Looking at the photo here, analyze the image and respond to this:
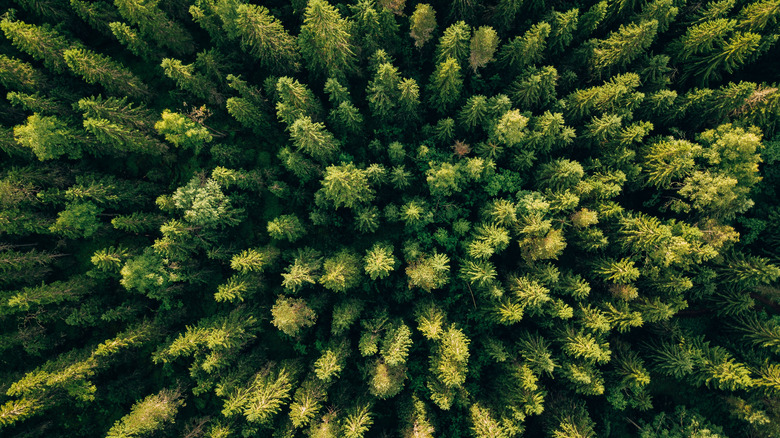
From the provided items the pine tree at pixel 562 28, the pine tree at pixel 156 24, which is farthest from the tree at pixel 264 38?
the pine tree at pixel 562 28

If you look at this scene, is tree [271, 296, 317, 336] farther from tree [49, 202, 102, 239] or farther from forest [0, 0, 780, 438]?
tree [49, 202, 102, 239]

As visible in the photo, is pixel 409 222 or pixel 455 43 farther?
pixel 409 222

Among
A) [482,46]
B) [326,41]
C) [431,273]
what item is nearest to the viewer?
[326,41]

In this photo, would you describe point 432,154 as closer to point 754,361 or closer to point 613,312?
point 613,312

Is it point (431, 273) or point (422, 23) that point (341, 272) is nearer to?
point (431, 273)

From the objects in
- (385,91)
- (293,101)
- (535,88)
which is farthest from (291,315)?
(535,88)

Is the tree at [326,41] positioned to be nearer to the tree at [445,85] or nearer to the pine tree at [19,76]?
the tree at [445,85]

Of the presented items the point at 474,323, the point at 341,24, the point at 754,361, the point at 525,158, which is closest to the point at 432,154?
the point at 525,158
